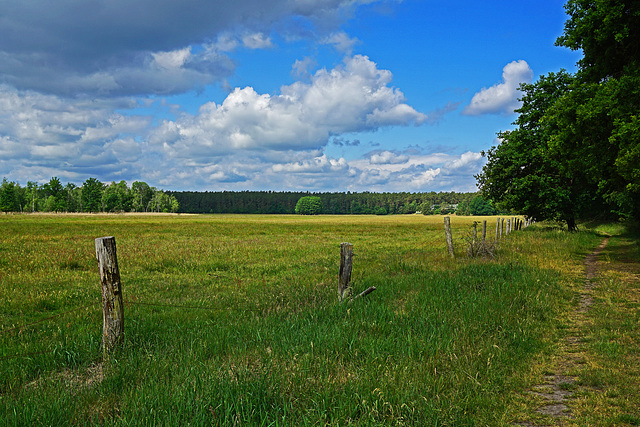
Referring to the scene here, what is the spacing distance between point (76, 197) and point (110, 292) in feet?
565

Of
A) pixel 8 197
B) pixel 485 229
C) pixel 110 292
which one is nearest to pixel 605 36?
pixel 485 229

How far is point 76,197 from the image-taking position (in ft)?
501

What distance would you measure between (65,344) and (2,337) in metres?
1.67

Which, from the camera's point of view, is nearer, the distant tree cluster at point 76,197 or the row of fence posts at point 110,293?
the row of fence posts at point 110,293

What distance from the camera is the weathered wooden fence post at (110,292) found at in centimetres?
605

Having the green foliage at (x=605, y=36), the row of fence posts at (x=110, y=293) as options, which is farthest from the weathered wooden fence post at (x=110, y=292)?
the green foliage at (x=605, y=36)

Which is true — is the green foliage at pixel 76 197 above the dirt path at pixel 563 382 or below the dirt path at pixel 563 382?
above

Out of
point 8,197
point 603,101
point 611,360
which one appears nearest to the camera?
point 611,360

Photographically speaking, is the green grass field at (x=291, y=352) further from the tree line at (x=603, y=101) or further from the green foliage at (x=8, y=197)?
the green foliage at (x=8, y=197)

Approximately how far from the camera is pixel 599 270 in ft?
50.4

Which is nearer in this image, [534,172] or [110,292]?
[110,292]

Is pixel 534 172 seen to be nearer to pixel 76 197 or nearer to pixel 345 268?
pixel 345 268

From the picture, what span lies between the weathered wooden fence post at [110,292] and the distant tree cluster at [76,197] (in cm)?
15746

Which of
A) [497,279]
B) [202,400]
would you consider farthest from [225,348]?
[497,279]
